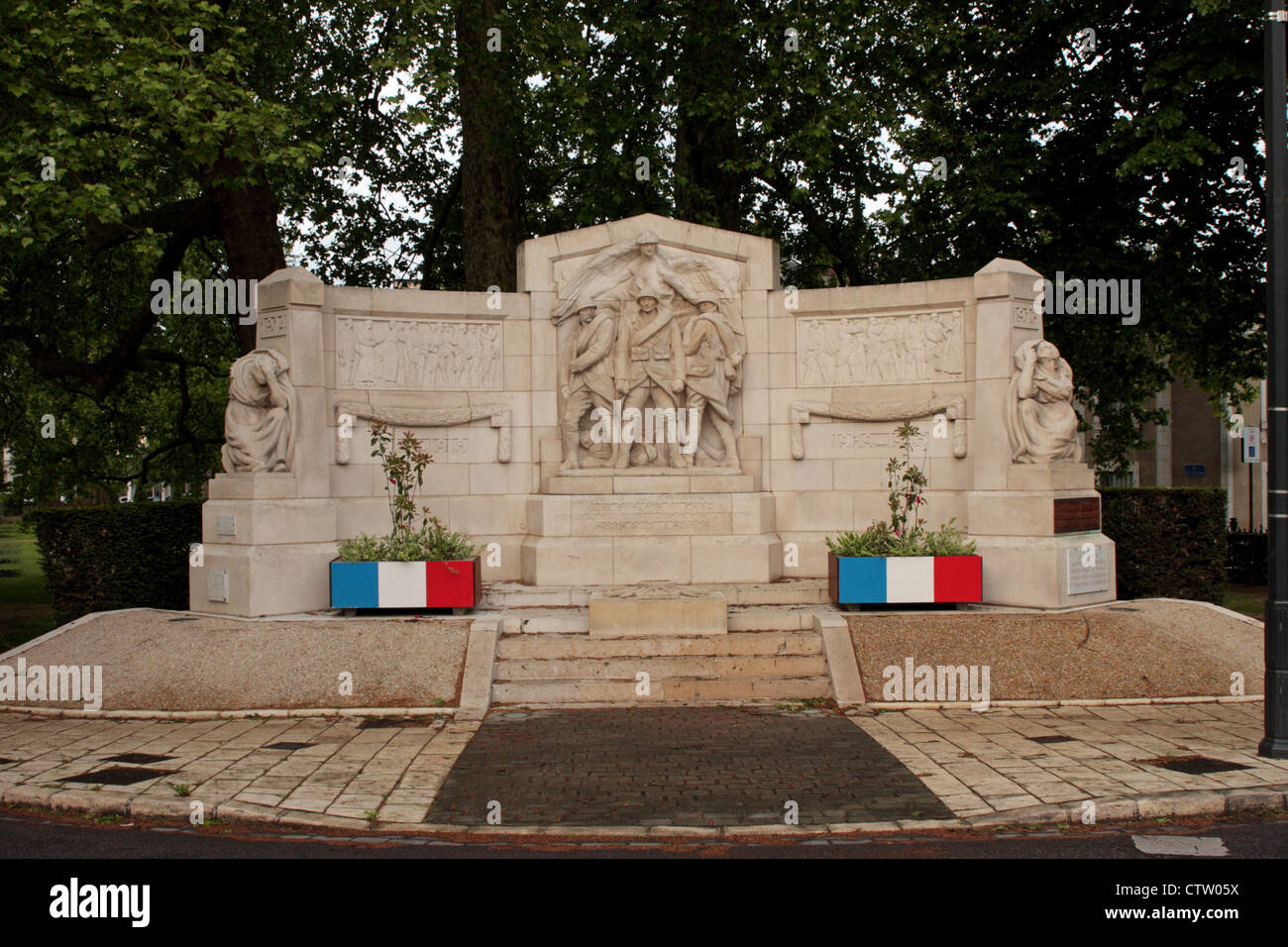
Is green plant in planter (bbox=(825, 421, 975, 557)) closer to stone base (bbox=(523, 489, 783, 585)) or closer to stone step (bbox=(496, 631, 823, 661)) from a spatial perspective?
stone base (bbox=(523, 489, 783, 585))

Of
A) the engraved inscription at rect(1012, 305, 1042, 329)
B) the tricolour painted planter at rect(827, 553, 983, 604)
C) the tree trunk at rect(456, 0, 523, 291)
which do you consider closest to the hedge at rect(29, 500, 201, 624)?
the tree trunk at rect(456, 0, 523, 291)

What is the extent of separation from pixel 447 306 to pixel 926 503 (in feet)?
23.0

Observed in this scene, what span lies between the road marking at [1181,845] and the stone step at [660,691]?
14.5 ft

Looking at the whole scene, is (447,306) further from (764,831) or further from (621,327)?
(764,831)

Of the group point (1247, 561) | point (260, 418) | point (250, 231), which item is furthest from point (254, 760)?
point (1247, 561)

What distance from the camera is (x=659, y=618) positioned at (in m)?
12.2

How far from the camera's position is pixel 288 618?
13.0 m

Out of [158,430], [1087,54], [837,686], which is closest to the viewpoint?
[837,686]

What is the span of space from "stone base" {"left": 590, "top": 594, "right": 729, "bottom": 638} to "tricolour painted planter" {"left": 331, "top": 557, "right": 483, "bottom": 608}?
171cm

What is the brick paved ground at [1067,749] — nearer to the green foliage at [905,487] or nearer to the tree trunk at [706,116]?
the green foliage at [905,487]

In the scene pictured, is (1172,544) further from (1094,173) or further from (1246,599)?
(1094,173)

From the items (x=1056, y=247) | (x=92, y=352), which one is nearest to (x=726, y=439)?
(x=1056, y=247)

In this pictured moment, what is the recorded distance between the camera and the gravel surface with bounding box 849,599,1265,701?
11.2 metres

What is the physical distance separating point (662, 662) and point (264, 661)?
4.09m
